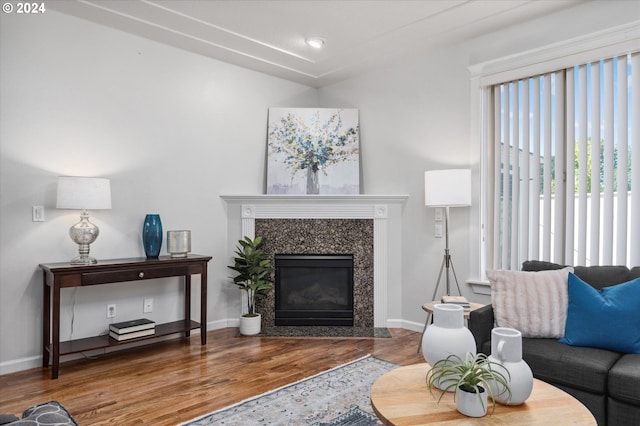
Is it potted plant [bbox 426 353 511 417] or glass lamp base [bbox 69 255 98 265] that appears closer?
potted plant [bbox 426 353 511 417]

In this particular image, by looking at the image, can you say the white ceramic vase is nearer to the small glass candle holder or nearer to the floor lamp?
the floor lamp

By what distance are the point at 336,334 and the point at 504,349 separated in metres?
2.55

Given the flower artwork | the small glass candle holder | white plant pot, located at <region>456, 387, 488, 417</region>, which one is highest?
the flower artwork

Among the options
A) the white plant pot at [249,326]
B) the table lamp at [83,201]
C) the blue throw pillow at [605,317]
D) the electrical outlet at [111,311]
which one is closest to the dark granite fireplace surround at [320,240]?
the white plant pot at [249,326]

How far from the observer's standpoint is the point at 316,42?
12.4 ft

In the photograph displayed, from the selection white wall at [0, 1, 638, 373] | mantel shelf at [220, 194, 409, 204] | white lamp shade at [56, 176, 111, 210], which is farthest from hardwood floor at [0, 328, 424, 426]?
mantel shelf at [220, 194, 409, 204]

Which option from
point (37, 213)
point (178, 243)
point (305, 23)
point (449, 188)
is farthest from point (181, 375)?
point (305, 23)

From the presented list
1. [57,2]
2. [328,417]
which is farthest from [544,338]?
[57,2]

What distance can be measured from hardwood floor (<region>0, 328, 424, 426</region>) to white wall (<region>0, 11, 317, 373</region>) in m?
0.36

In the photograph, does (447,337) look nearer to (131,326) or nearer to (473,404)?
(473,404)

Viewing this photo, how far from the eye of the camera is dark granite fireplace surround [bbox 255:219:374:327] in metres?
4.27

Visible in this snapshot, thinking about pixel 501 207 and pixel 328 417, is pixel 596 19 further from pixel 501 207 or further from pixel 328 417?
pixel 328 417

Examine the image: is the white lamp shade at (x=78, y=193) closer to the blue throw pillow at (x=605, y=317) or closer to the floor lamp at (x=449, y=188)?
the floor lamp at (x=449, y=188)

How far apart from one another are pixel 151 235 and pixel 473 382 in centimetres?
290
